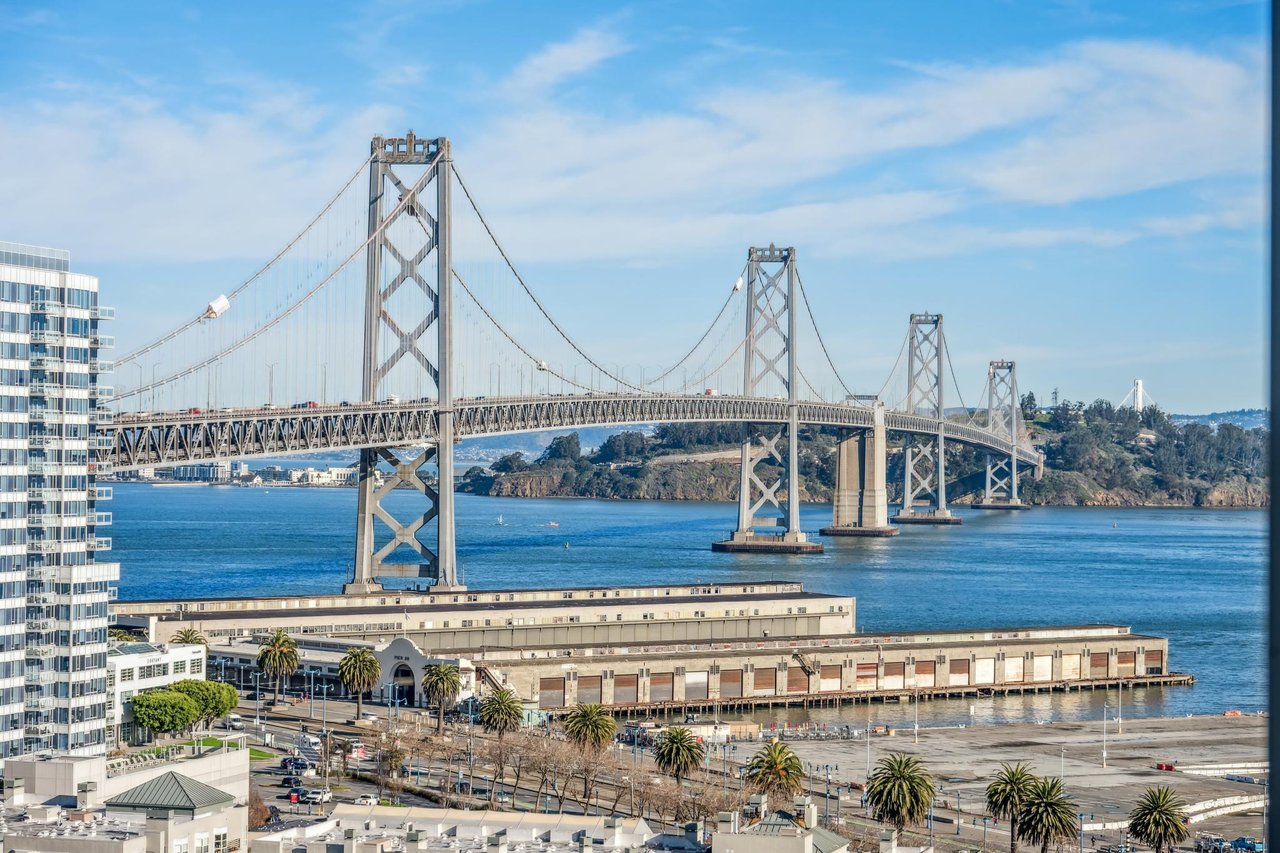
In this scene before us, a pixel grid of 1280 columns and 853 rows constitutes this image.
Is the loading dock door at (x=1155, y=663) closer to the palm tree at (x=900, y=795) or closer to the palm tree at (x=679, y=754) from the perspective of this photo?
the palm tree at (x=679, y=754)

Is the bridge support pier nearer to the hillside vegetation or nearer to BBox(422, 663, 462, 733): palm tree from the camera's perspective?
the hillside vegetation

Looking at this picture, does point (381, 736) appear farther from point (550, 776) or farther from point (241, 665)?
point (241, 665)

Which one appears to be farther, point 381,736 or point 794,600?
point 794,600

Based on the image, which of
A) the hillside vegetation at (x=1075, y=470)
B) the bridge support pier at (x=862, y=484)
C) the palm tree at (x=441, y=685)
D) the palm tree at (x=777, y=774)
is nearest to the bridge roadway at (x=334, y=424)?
the palm tree at (x=441, y=685)

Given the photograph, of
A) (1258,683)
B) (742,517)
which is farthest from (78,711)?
(742,517)

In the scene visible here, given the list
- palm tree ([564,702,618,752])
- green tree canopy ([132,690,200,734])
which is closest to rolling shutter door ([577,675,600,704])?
palm tree ([564,702,618,752])

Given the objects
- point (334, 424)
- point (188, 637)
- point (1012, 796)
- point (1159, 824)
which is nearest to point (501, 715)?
point (188, 637)
